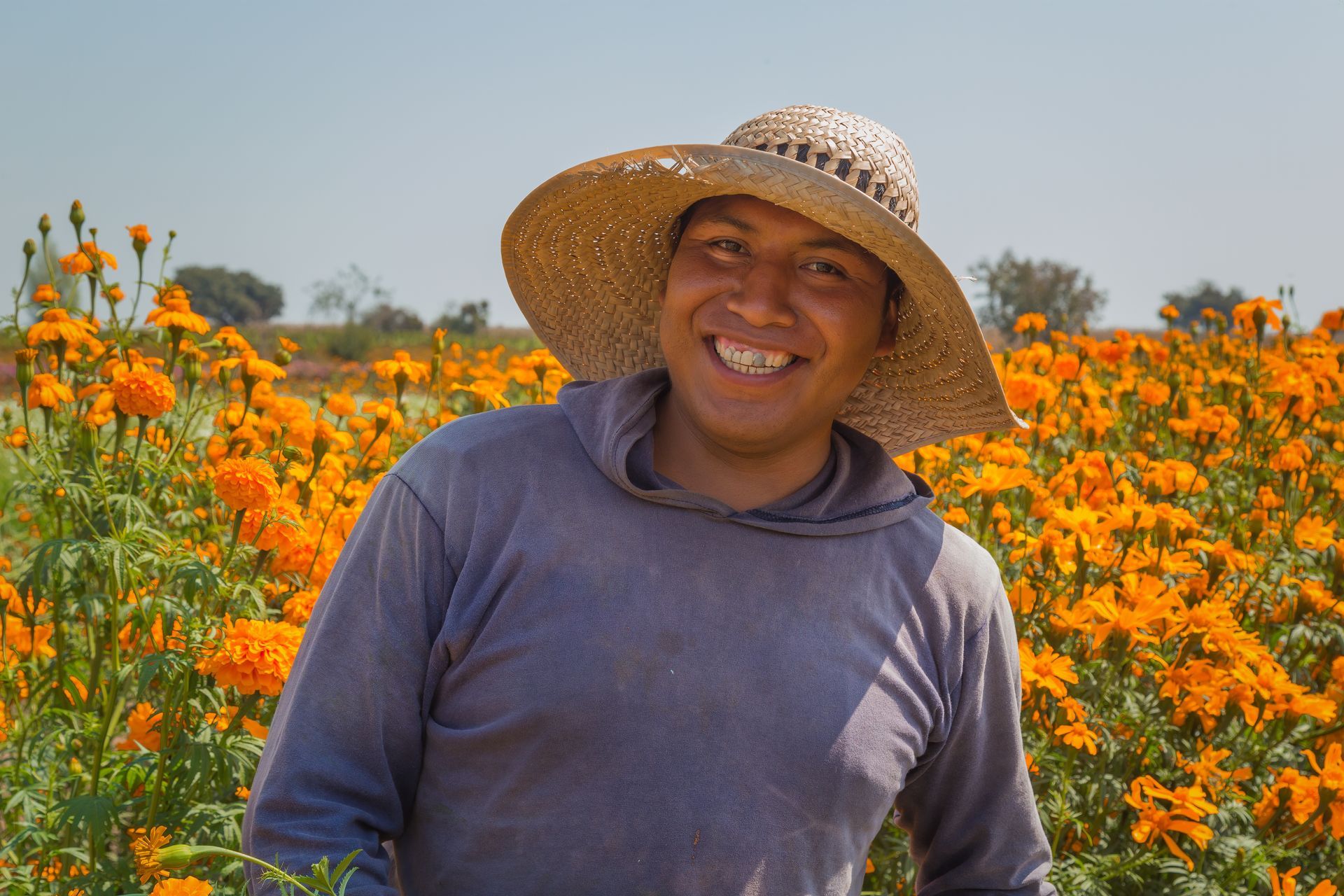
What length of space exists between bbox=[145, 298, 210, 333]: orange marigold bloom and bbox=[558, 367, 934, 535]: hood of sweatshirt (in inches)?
47.7

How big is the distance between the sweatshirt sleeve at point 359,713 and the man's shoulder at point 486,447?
0.05 meters

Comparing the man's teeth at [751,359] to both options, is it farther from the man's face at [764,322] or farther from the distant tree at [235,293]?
the distant tree at [235,293]

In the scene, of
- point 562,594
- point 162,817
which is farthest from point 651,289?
point 162,817

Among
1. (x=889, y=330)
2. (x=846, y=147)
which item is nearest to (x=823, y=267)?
(x=846, y=147)

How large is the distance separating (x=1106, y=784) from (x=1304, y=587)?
856mm

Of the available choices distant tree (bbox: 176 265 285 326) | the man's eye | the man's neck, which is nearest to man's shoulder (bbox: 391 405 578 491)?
the man's neck

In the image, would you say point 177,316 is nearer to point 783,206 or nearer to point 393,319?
point 783,206

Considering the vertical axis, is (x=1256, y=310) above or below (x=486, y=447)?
above

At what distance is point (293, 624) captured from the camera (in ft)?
6.98

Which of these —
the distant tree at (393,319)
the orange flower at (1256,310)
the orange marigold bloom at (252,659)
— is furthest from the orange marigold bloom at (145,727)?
the distant tree at (393,319)

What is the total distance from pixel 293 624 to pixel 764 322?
3.55 ft

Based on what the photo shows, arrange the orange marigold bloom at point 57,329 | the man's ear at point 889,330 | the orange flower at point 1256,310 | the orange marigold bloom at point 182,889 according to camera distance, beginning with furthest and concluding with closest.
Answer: the orange flower at point 1256,310 → the orange marigold bloom at point 57,329 → the man's ear at point 889,330 → the orange marigold bloom at point 182,889

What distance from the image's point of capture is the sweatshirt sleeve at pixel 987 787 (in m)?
1.73

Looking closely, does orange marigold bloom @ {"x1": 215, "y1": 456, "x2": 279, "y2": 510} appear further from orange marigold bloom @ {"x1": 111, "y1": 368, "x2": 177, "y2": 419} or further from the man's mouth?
the man's mouth
